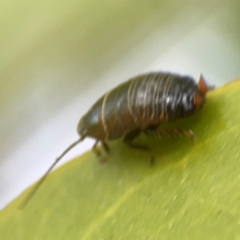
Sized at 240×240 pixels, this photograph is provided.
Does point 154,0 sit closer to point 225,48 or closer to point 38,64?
point 225,48

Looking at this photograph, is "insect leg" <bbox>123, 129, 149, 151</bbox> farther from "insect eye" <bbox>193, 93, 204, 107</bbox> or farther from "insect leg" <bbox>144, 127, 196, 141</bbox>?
"insect eye" <bbox>193, 93, 204, 107</bbox>

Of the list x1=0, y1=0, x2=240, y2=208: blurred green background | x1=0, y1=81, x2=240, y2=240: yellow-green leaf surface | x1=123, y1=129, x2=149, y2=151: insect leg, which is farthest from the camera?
x1=0, y1=0, x2=240, y2=208: blurred green background

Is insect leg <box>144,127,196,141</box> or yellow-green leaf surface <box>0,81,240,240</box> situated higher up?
insect leg <box>144,127,196,141</box>

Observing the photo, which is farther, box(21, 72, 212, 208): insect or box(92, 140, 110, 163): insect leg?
box(92, 140, 110, 163): insect leg

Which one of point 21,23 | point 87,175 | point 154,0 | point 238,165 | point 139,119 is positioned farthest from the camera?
point 154,0

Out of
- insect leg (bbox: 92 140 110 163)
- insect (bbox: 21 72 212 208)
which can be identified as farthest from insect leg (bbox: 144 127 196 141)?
insect leg (bbox: 92 140 110 163)

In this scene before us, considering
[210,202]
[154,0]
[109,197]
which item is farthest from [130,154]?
[154,0]

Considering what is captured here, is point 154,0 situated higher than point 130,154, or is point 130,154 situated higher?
point 154,0
